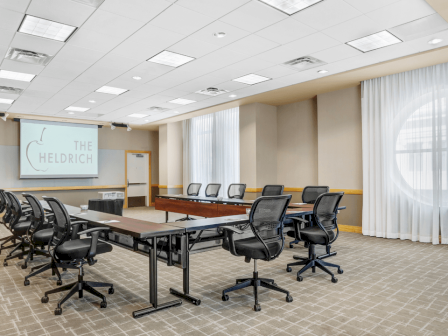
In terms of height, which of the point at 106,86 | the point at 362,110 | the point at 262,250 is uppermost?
the point at 106,86

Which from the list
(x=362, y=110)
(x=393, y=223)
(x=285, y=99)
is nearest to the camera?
(x=393, y=223)

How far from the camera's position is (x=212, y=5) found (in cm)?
351

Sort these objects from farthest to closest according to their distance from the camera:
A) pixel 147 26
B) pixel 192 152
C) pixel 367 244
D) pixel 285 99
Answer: pixel 192 152 → pixel 285 99 → pixel 367 244 → pixel 147 26

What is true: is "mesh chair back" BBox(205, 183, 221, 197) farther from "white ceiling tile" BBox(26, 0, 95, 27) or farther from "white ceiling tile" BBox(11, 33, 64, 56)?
"white ceiling tile" BBox(26, 0, 95, 27)

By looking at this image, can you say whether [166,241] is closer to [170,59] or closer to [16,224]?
[16,224]

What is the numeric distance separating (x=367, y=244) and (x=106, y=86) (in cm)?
585

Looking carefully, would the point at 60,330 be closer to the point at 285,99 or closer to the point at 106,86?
the point at 106,86

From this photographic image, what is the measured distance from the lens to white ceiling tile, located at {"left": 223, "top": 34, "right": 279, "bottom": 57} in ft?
14.6

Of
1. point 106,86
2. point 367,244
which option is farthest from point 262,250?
point 106,86

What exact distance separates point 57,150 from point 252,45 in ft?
26.7

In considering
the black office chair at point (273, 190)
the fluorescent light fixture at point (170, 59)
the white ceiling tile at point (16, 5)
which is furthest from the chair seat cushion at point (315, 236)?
the white ceiling tile at point (16, 5)

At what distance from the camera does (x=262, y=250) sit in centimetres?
296

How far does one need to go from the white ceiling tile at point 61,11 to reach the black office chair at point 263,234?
279cm

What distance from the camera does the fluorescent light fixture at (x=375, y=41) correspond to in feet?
14.5
